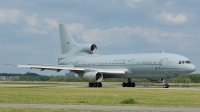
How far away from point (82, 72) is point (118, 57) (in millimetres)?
6468

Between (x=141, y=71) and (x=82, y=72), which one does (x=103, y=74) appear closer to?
(x=82, y=72)

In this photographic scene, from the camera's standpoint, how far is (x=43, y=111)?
24125 millimetres

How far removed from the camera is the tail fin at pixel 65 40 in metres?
86.9

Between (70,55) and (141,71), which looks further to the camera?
(70,55)

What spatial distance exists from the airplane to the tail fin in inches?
128

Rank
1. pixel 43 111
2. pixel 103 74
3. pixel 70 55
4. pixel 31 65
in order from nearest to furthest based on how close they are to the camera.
→ pixel 43 111
pixel 31 65
pixel 103 74
pixel 70 55

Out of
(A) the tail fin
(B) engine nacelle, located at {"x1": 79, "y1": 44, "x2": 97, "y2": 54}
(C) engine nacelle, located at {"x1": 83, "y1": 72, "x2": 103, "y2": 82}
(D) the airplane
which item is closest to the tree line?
(A) the tail fin

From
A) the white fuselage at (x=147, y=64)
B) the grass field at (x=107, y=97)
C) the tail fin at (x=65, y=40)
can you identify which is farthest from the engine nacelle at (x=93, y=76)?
the grass field at (x=107, y=97)

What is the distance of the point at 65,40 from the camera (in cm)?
8812

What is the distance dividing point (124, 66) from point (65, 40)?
21634 mm

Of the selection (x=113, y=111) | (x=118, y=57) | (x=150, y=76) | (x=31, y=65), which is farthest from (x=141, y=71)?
(x=113, y=111)

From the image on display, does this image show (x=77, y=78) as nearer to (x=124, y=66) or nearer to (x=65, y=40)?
(x=65, y=40)

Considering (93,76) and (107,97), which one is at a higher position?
(93,76)

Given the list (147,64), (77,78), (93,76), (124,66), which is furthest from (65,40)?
(77,78)
